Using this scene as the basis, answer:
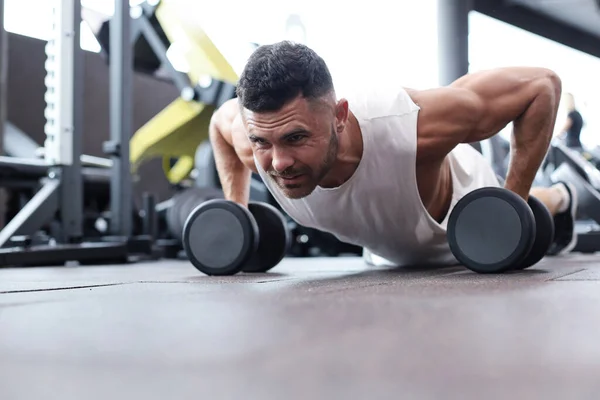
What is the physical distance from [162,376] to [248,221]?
3.17 ft

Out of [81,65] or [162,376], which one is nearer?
[162,376]

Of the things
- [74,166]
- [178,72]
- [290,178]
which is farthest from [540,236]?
[178,72]

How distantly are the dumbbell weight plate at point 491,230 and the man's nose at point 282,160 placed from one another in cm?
37

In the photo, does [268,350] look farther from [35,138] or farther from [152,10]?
[35,138]

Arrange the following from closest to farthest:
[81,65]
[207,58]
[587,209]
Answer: [81,65]
[587,209]
[207,58]

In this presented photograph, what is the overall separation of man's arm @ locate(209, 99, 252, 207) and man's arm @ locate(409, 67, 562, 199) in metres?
0.48

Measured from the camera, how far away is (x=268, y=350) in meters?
0.56

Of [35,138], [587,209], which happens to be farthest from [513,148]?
[35,138]

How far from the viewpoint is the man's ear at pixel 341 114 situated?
1301 mm

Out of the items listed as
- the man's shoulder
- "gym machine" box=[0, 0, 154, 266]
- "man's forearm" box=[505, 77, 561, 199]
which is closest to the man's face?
the man's shoulder

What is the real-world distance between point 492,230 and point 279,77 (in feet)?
1.71

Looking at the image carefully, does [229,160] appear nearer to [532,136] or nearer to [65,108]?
[532,136]

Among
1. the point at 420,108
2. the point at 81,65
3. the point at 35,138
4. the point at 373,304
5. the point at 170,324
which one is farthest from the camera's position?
the point at 35,138

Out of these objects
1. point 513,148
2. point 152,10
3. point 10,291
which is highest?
point 152,10
